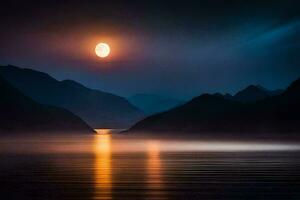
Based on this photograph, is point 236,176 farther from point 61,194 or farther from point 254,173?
point 61,194

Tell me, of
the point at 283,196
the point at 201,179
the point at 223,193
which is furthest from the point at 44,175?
the point at 283,196

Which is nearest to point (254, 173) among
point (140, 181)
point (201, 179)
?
point (201, 179)

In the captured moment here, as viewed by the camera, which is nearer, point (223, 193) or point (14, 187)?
point (223, 193)

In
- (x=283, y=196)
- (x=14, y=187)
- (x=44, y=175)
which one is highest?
(x=44, y=175)

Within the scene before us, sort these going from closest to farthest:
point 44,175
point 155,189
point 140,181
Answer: point 155,189
point 140,181
point 44,175

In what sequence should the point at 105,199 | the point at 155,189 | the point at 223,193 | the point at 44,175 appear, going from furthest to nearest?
the point at 44,175 → the point at 155,189 → the point at 223,193 → the point at 105,199

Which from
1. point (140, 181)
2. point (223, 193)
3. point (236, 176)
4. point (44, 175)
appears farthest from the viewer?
point (44, 175)

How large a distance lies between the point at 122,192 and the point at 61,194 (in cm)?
291

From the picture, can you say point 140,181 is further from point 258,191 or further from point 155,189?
point 258,191

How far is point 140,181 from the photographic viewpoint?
32.4 meters

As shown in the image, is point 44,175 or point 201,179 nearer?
point 201,179

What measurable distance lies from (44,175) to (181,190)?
13.5 m

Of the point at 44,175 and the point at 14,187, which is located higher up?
the point at 44,175

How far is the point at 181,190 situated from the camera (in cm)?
2745
